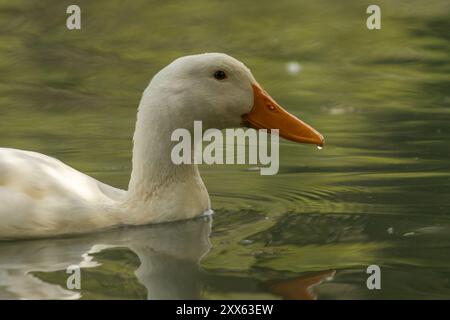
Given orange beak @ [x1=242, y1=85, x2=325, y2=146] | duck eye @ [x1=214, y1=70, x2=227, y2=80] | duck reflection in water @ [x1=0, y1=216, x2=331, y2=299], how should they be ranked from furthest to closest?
1. orange beak @ [x1=242, y1=85, x2=325, y2=146]
2. duck eye @ [x1=214, y1=70, x2=227, y2=80]
3. duck reflection in water @ [x1=0, y1=216, x2=331, y2=299]

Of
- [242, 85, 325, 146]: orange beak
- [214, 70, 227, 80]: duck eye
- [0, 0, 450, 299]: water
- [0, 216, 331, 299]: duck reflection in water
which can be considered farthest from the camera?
[242, 85, 325, 146]: orange beak

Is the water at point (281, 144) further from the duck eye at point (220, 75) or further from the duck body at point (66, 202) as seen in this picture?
the duck eye at point (220, 75)

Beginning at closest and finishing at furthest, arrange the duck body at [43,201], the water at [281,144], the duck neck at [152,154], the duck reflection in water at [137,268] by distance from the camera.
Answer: the duck reflection in water at [137,268] → the water at [281,144] → the duck body at [43,201] → the duck neck at [152,154]

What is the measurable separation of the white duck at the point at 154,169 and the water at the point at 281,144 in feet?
0.50

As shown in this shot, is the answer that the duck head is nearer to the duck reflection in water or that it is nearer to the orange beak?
the orange beak

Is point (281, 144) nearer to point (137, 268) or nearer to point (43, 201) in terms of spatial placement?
point (43, 201)

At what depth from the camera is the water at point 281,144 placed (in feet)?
24.5

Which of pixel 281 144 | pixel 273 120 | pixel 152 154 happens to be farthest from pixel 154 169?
pixel 281 144

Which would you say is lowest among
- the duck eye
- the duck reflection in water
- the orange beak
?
the duck reflection in water

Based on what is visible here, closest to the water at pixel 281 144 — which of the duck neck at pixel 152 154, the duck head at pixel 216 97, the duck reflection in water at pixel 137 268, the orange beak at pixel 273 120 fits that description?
the duck reflection in water at pixel 137 268

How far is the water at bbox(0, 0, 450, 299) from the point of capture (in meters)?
7.48

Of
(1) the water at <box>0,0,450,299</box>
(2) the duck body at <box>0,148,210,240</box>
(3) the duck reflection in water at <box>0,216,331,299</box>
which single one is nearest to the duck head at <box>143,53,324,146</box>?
(2) the duck body at <box>0,148,210,240</box>

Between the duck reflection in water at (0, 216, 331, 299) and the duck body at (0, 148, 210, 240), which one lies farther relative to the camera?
the duck body at (0, 148, 210, 240)

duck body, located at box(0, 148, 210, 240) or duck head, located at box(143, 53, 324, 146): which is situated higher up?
duck head, located at box(143, 53, 324, 146)
